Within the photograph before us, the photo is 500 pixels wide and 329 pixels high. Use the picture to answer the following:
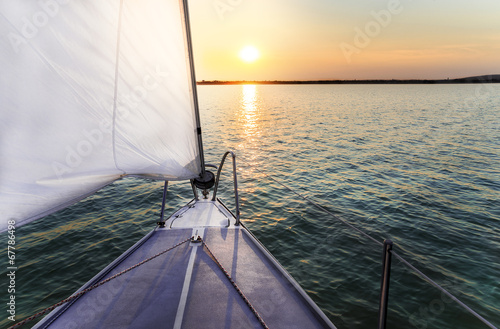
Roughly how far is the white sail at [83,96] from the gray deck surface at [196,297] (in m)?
1.52

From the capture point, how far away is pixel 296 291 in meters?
3.70

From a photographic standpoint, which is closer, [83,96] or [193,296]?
[83,96]

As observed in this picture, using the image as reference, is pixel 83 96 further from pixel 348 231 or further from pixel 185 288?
→ pixel 348 231

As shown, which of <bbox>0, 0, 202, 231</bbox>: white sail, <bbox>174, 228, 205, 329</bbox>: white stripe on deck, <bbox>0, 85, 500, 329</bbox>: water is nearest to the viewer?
<bbox>0, 0, 202, 231</bbox>: white sail

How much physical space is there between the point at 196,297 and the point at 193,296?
5 centimetres

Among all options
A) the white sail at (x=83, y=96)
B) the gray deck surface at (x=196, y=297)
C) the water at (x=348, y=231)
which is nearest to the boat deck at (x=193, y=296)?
the gray deck surface at (x=196, y=297)

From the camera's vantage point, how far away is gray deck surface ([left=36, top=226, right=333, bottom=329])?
3104 millimetres

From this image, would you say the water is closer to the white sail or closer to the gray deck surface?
the gray deck surface

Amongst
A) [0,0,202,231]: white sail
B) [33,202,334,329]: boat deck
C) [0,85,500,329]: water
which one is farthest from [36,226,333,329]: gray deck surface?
[0,85,500,329]: water

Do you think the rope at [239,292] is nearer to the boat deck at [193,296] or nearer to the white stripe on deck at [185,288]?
the boat deck at [193,296]

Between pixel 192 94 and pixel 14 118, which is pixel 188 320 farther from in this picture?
pixel 192 94

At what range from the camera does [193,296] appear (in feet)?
11.5

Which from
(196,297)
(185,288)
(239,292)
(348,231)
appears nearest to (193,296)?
(196,297)

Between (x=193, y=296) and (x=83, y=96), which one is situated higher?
(x=83, y=96)
